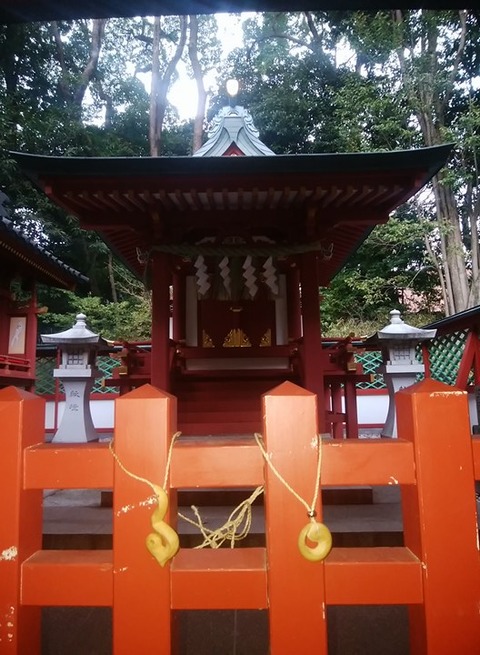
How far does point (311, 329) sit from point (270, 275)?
93 centimetres

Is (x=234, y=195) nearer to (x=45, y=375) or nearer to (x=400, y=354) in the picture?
(x=400, y=354)

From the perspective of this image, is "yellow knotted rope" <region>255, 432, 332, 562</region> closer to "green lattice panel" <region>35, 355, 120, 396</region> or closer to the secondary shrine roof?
the secondary shrine roof

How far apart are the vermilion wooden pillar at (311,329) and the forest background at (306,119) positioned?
10126mm

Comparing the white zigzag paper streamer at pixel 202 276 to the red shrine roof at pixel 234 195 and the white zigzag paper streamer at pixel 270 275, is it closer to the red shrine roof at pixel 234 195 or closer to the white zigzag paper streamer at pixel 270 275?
the red shrine roof at pixel 234 195

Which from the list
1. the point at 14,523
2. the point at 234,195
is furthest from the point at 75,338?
the point at 14,523

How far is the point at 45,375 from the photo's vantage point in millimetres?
11695

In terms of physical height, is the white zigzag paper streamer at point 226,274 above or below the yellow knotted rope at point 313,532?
above

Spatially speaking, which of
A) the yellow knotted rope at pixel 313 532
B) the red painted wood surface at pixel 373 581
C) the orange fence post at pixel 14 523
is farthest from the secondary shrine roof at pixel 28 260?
the red painted wood surface at pixel 373 581

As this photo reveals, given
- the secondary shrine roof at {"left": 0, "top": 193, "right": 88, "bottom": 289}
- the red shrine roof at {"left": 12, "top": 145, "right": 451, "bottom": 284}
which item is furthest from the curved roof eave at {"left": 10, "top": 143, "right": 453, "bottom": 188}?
the secondary shrine roof at {"left": 0, "top": 193, "right": 88, "bottom": 289}

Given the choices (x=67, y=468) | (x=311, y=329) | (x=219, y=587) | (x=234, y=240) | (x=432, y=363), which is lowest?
(x=219, y=587)

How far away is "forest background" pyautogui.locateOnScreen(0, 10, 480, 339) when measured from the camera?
14727mm

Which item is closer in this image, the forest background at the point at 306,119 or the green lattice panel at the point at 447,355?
the green lattice panel at the point at 447,355

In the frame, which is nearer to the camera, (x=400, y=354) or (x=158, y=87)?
(x=400, y=354)

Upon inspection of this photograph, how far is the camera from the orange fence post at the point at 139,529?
1.30 metres
